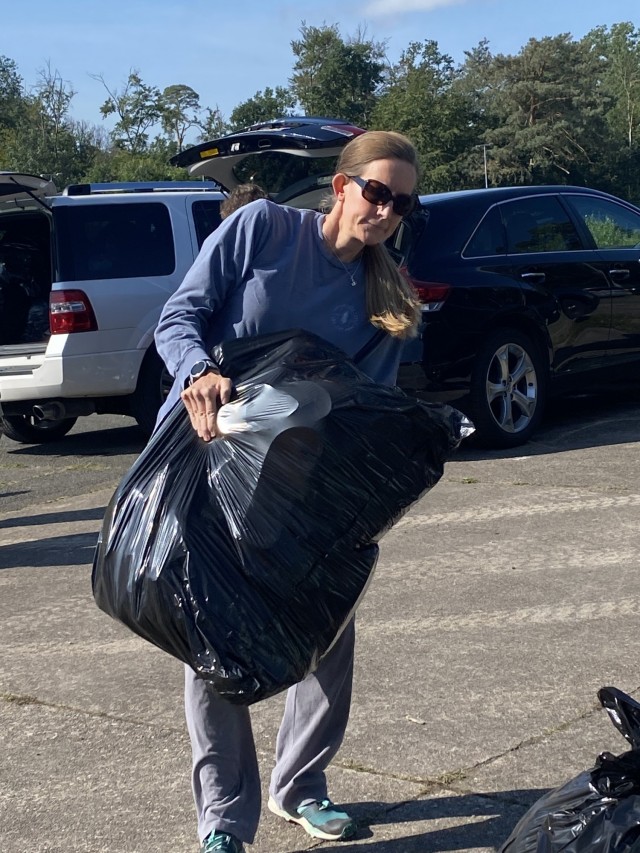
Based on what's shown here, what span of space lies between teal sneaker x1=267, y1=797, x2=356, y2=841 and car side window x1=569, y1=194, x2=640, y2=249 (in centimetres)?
667

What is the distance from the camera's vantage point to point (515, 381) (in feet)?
27.5

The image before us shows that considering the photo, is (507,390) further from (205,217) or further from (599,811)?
(599,811)

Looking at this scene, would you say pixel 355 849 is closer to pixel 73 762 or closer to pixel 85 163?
pixel 73 762

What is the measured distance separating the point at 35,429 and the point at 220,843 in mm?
7922

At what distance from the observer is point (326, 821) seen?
3.09 meters

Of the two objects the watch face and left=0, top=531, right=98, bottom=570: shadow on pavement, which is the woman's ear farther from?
left=0, top=531, right=98, bottom=570: shadow on pavement

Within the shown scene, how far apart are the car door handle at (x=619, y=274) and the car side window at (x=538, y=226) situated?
0.30 m

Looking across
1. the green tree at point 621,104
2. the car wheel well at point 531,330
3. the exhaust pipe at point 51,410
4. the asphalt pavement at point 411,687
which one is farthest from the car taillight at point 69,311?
the green tree at point 621,104

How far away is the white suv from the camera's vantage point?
864cm

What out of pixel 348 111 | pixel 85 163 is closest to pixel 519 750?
pixel 85 163

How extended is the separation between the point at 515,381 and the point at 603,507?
6.42 feet

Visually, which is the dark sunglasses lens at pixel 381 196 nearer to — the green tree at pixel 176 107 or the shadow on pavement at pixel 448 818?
the shadow on pavement at pixel 448 818

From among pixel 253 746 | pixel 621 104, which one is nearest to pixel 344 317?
pixel 253 746

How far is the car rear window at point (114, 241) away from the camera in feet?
30.0
